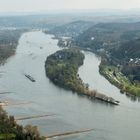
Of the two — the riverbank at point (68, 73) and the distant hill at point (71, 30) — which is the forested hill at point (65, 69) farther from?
the distant hill at point (71, 30)

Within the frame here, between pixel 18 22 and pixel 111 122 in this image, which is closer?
pixel 111 122

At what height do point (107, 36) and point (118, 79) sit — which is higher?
point (107, 36)

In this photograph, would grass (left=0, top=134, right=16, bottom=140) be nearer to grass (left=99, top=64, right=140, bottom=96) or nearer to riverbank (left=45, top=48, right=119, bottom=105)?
riverbank (left=45, top=48, right=119, bottom=105)

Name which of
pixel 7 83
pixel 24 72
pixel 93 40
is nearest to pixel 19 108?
pixel 7 83

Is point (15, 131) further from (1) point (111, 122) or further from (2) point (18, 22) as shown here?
(2) point (18, 22)

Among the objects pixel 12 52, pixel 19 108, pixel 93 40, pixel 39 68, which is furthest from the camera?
pixel 93 40

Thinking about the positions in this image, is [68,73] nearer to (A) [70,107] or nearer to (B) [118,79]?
(B) [118,79]

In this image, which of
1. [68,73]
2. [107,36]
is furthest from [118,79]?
[107,36]
